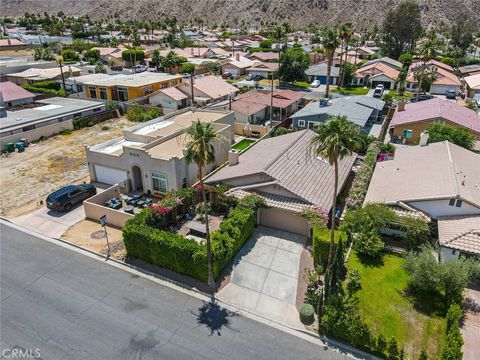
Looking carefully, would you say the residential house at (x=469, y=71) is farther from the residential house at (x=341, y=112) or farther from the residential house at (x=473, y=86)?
the residential house at (x=341, y=112)

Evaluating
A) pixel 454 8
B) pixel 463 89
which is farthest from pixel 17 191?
pixel 454 8

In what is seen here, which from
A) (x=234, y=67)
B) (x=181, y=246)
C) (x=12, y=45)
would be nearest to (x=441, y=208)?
(x=181, y=246)

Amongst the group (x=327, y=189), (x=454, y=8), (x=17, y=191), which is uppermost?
(x=454, y=8)

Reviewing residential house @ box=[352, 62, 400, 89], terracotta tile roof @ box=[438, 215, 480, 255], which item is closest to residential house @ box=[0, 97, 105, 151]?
terracotta tile roof @ box=[438, 215, 480, 255]

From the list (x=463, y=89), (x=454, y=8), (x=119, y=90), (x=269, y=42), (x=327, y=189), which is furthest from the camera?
(x=454, y=8)

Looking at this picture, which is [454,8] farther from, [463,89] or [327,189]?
[327,189]

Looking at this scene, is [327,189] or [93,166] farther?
[93,166]

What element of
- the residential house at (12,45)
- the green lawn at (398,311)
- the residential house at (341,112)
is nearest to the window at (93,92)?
the residential house at (341,112)
